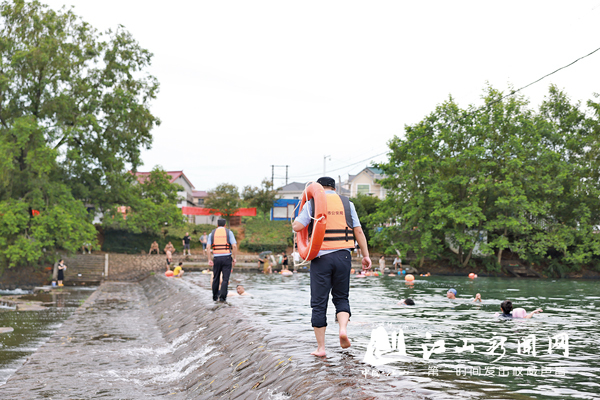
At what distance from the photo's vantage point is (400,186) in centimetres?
5278

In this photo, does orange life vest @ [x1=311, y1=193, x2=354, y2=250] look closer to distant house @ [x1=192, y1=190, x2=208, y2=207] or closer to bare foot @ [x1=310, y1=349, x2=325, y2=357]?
→ bare foot @ [x1=310, y1=349, x2=325, y2=357]

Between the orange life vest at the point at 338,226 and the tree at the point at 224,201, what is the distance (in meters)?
64.2

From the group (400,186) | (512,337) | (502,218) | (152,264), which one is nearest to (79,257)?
(152,264)

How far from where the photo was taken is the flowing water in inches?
454

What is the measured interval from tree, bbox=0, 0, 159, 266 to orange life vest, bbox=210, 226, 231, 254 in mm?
26308

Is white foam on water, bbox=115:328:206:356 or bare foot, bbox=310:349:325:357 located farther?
white foam on water, bbox=115:328:206:356

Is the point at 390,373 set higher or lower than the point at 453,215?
lower

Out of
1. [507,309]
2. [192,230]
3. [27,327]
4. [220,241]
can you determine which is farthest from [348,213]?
[192,230]

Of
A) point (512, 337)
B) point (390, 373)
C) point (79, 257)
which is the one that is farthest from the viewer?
point (79, 257)

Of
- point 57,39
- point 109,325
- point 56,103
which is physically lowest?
point 109,325

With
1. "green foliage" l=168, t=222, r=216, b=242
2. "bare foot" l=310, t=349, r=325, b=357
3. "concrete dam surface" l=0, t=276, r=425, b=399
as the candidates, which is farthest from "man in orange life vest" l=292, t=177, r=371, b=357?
"green foliage" l=168, t=222, r=216, b=242

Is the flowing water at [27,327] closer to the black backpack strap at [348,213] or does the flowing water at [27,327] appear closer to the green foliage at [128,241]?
the black backpack strap at [348,213]

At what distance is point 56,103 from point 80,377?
111ft

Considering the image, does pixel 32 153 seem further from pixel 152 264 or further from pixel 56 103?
pixel 152 264
